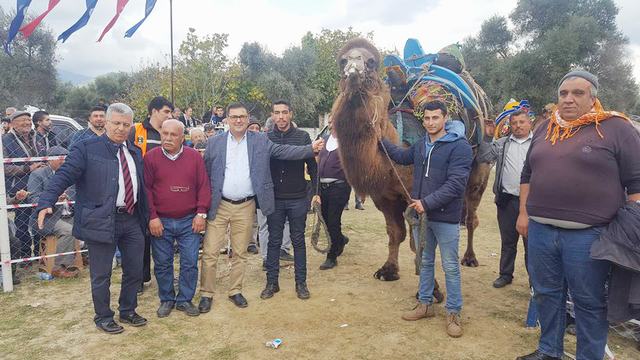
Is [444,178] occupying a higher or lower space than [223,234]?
higher

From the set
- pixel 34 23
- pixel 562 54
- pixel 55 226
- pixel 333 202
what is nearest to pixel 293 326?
pixel 333 202

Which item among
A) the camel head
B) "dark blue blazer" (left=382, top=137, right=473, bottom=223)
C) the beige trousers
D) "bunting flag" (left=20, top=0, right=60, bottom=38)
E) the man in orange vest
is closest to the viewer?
"dark blue blazer" (left=382, top=137, right=473, bottom=223)

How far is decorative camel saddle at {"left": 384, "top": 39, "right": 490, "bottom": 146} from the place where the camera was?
16.1 feet

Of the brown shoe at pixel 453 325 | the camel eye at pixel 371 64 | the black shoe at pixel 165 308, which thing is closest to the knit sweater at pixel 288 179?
the camel eye at pixel 371 64

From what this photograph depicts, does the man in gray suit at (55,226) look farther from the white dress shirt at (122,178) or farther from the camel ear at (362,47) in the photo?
the camel ear at (362,47)

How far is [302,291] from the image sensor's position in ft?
15.4

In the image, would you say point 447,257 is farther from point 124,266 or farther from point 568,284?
point 124,266

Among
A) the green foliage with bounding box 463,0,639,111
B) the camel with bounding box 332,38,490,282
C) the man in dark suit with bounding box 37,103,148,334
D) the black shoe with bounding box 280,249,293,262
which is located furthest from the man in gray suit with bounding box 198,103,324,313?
the green foliage with bounding box 463,0,639,111

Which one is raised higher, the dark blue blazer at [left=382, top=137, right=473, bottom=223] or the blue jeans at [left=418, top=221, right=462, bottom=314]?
the dark blue blazer at [left=382, top=137, right=473, bottom=223]

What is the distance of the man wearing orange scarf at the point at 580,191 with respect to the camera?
2.64m

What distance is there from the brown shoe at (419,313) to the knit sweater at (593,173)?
1693 mm

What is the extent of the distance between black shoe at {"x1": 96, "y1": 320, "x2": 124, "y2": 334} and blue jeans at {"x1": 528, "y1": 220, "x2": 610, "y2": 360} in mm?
3591

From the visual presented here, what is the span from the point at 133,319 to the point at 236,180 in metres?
1.66

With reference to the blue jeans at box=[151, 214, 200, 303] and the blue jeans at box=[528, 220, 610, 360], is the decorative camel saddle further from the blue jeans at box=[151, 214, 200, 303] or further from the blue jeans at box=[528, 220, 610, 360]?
the blue jeans at box=[151, 214, 200, 303]
